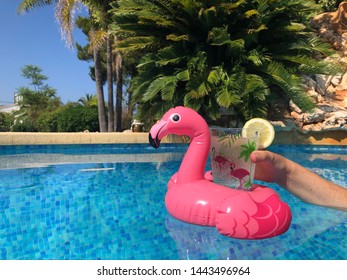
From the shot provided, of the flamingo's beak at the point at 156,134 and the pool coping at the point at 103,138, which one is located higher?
the flamingo's beak at the point at 156,134

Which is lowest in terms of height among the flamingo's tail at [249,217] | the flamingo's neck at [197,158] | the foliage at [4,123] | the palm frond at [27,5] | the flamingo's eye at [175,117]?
the foliage at [4,123]

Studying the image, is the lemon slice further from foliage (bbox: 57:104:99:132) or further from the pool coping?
foliage (bbox: 57:104:99:132)

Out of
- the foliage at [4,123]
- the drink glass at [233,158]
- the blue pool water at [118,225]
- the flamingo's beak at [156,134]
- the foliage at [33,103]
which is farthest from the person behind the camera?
the foliage at [33,103]

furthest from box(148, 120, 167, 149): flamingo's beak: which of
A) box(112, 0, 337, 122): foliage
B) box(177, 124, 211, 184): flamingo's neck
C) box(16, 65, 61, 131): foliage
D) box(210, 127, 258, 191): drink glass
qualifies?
box(16, 65, 61, 131): foliage

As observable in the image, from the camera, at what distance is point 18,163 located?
6238 millimetres

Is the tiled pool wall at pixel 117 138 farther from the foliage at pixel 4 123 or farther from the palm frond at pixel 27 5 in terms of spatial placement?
the foliage at pixel 4 123

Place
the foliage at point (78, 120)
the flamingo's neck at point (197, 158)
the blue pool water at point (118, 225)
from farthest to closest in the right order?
1. the foliage at point (78, 120)
2. the flamingo's neck at point (197, 158)
3. the blue pool water at point (118, 225)

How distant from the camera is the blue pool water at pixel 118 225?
2.30 meters

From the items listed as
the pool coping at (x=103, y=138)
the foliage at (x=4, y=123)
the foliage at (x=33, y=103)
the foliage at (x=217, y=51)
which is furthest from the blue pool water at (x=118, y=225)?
the foliage at (x=33, y=103)

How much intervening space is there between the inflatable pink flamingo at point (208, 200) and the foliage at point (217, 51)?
179 inches

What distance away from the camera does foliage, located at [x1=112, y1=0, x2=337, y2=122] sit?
25.0ft
